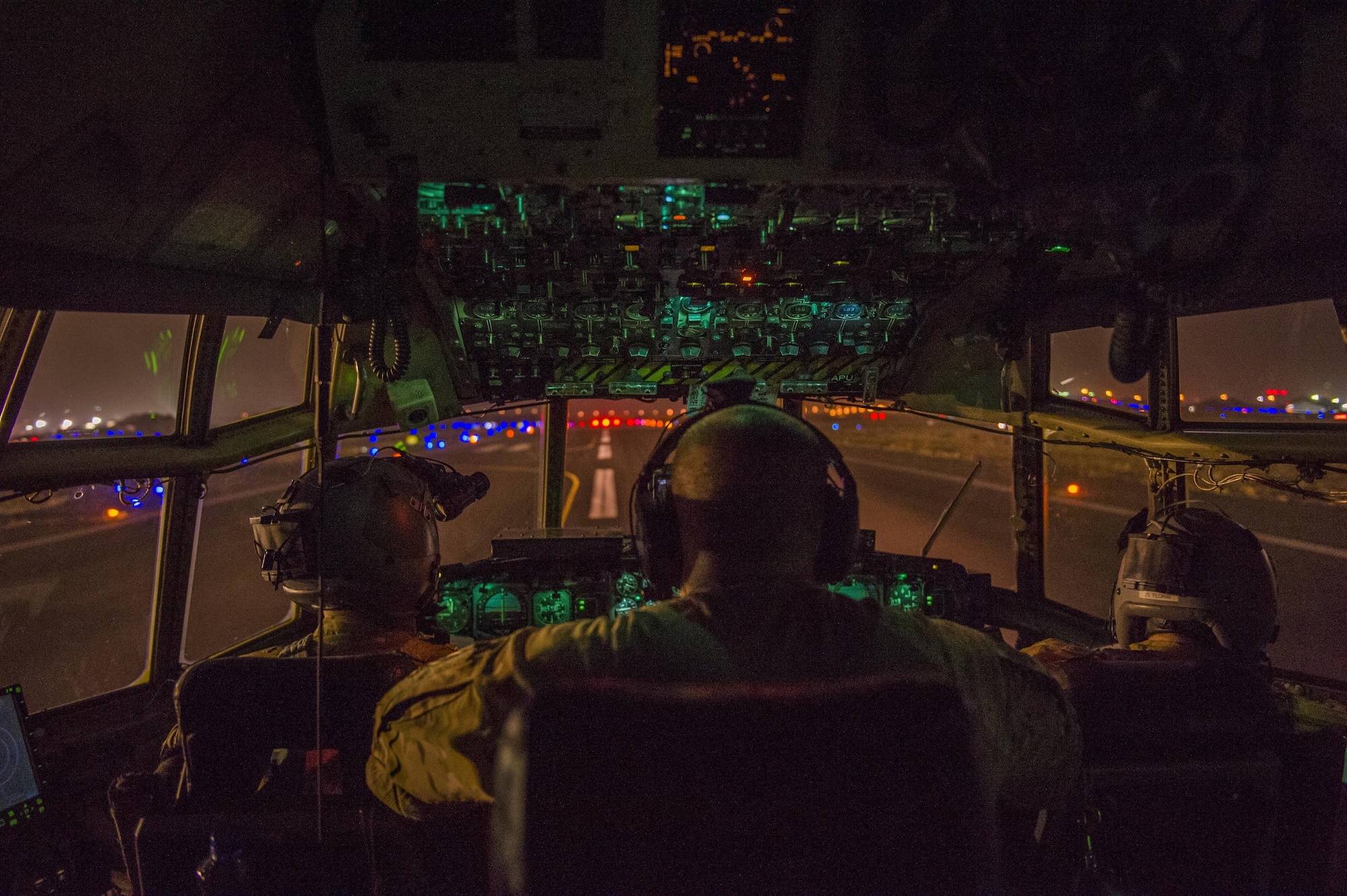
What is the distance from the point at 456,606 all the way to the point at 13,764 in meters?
1.61

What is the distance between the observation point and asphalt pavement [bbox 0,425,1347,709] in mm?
6539

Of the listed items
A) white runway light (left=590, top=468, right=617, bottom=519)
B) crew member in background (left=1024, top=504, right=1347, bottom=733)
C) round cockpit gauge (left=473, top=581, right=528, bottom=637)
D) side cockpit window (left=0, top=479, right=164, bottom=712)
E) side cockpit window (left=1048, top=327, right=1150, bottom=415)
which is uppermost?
side cockpit window (left=1048, top=327, right=1150, bottom=415)

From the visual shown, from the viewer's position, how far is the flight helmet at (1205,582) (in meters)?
1.92

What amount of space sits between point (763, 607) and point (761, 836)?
0.27m

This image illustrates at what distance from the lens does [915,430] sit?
76.7 ft

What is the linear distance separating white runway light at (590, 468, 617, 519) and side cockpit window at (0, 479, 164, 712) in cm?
599

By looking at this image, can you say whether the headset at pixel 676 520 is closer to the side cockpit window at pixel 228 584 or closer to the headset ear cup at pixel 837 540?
the headset ear cup at pixel 837 540

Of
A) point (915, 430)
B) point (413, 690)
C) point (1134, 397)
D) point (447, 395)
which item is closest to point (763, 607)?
point (413, 690)

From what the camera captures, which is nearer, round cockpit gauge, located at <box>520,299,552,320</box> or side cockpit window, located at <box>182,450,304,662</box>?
round cockpit gauge, located at <box>520,299,552,320</box>

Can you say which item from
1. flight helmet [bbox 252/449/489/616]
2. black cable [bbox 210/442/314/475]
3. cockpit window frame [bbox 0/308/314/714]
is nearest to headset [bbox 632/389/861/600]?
flight helmet [bbox 252/449/489/616]

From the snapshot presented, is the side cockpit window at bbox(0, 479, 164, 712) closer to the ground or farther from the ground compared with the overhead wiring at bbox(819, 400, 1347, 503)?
closer to the ground

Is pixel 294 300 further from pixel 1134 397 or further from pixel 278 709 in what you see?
pixel 1134 397

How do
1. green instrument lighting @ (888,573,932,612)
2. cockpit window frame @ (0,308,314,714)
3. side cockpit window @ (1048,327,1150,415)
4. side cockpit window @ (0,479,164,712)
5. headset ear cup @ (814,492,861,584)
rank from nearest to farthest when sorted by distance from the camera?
1. headset ear cup @ (814,492,861,584)
2. cockpit window frame @ (0,308,314,714)
3. green instrument lighting @ (888,573,932,612)
4. side cockpit window @ (1048,327,1150,415)
5. side cockpit window @ (0,479,164,712)

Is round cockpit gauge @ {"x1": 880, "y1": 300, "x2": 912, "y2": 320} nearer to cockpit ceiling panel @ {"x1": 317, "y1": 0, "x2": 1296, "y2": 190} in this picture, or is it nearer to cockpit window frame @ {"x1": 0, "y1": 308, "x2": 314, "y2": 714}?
cockpit ceiling panel @ {"x1": 317, "y1": 0, "x2": 1296, "y2": 190}
